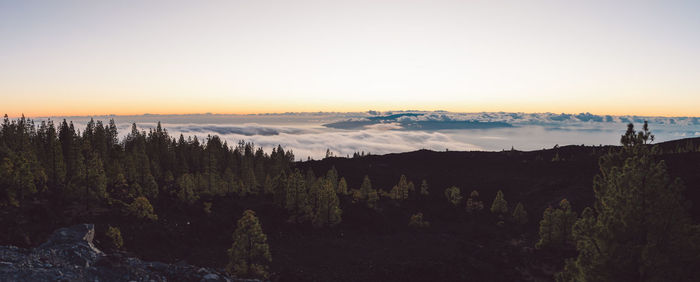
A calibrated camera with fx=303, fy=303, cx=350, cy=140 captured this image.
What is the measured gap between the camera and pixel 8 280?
17594 millimetres

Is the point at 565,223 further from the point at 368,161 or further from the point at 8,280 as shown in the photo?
the point at 368,161

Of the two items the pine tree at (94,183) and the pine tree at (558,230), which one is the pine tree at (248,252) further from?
the pine tree at (558,230)

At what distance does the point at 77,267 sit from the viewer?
21.4m

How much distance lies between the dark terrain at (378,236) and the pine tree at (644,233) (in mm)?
27018

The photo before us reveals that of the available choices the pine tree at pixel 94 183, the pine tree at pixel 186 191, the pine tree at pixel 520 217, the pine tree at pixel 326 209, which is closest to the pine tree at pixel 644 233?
the pine tree at pixel 326 209

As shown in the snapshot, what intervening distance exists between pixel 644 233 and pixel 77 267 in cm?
3320

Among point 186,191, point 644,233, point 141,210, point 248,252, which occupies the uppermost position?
point 644,233

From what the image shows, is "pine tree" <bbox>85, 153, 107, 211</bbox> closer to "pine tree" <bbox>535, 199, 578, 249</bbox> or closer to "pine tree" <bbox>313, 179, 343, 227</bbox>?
"pine tree" <bbox>313, 179, 343, 227</bbox>

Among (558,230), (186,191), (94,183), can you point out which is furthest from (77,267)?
(558,230)

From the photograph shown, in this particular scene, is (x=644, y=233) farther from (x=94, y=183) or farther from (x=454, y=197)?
(x=454, y=197)

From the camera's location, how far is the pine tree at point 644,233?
39.5ft

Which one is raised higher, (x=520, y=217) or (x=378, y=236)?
(x=520, y=217)

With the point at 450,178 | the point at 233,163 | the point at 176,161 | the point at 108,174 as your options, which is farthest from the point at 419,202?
the point at 108,174

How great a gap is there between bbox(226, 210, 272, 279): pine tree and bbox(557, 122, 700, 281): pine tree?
27465 millimetres
